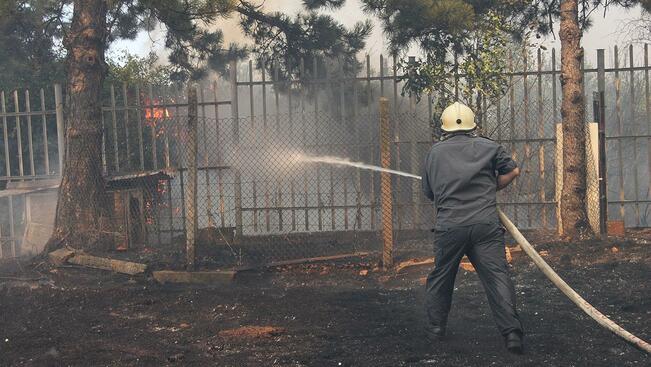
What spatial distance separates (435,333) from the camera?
5035mm

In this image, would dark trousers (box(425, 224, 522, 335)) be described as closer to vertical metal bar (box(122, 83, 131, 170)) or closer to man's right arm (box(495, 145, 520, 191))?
man's right arm (box(495, 145, 520, 191))

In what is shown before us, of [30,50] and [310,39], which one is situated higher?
[30,50]

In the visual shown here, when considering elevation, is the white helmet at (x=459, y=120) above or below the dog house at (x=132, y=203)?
above

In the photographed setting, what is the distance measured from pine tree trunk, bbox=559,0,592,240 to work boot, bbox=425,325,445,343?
4218 mm

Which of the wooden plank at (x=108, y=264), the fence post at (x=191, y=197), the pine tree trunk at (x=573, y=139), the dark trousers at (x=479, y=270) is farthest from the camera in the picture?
the pine tree trunk at (x=573, y=139)

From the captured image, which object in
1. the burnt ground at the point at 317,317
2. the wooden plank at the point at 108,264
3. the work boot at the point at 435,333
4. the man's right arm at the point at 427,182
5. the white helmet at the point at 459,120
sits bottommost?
the burnt ground at the point at 317,317

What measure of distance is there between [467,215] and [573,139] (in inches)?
172

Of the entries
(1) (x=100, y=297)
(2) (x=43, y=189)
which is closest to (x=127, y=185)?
(2) (x=43, y=189)

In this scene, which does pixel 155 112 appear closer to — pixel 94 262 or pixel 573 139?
pixel 94 262

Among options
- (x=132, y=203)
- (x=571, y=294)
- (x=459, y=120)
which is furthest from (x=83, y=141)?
(x=571, y=294)

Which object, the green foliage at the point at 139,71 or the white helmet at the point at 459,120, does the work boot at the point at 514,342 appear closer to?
the white helmet at the point at 459,120

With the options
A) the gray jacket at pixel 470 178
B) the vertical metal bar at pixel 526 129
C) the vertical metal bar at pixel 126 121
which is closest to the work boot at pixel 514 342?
the gray jacket at pixel 470 178

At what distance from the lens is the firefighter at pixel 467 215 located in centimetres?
483

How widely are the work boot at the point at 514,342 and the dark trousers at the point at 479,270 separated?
3 cm
